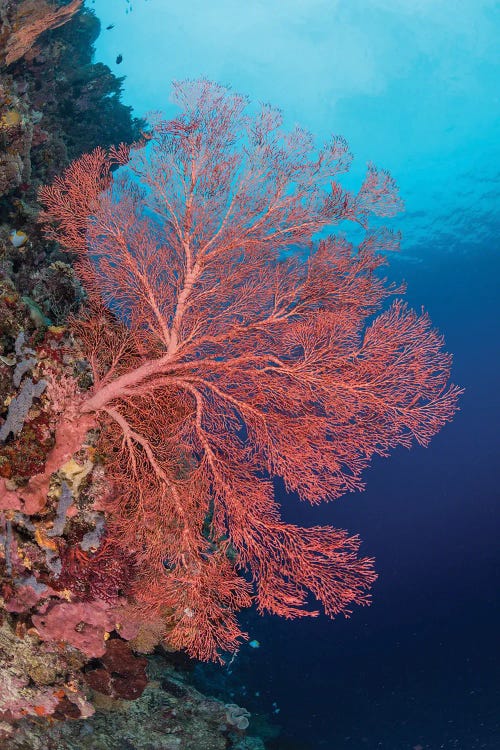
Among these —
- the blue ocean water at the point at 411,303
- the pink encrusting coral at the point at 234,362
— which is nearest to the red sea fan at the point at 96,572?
the pink encrusting coral at the point at 234,362

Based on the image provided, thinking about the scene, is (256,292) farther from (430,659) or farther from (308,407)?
(430,659)

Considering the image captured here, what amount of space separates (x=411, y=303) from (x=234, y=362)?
33.2 metres

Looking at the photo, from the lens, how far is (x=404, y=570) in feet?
92.8

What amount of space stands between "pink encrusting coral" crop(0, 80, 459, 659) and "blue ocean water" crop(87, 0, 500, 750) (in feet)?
35.1

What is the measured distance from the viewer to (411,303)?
110ft

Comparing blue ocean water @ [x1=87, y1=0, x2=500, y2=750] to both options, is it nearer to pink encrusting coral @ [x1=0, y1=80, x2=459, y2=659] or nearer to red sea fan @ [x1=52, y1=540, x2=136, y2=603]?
red sea fan @ [x1=52, y1=540, x2=136, y2=603]

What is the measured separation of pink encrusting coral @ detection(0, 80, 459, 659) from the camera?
3781 millimetres

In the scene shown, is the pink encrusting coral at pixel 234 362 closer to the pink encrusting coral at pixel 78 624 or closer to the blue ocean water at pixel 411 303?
the pink encrusting coral at pixel 78 624

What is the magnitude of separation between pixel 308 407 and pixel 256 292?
4.53 ft

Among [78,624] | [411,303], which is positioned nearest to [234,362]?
[78,624]

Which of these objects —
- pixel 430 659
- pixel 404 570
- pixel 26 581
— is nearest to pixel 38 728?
pixel 26 581

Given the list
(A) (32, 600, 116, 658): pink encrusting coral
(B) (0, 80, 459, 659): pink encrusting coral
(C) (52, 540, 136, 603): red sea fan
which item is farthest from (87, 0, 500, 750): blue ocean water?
(B) (0, 80, 459, 659): pink encrusting coral

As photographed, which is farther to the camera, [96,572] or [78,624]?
[78,624]

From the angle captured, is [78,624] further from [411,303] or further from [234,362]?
[411,303]
